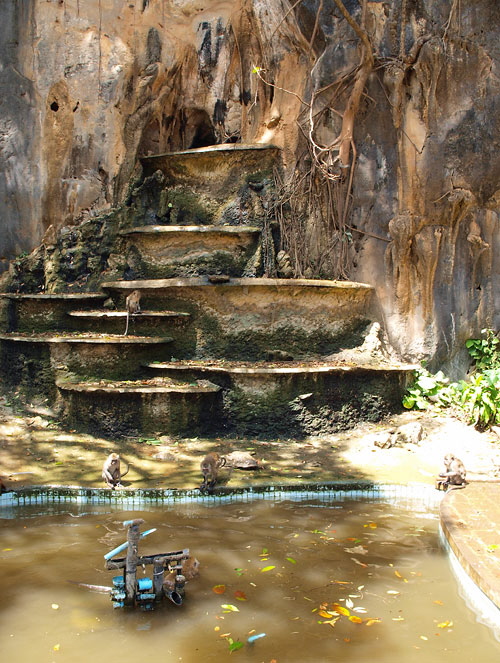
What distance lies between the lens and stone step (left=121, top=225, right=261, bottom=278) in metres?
10.5

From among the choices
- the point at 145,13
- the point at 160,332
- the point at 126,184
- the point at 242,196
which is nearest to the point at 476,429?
the point at 160,332

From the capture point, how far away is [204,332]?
32.2ft

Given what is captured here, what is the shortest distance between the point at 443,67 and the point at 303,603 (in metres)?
9.01

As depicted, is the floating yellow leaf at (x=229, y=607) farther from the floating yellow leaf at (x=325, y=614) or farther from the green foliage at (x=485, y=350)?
the green foliage at (x=485, y=350)

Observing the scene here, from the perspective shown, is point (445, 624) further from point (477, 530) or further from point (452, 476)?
point (452, 476)

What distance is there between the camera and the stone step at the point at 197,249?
1048 cm

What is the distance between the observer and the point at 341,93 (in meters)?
10.8

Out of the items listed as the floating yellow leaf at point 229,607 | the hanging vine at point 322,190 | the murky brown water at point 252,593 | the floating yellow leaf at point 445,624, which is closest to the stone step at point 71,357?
the hanging vine at point 322,190

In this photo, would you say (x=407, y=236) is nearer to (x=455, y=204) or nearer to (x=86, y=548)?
(x=455, y=204)

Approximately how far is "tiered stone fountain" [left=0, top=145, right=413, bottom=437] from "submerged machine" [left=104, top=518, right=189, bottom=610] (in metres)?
4.30

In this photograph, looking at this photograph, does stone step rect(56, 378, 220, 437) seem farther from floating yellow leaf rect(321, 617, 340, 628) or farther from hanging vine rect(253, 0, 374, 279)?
floating yellow leaf rect(321, 617, 340, 628)

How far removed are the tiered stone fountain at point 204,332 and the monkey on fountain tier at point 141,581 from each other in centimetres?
429

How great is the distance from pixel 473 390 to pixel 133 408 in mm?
4823

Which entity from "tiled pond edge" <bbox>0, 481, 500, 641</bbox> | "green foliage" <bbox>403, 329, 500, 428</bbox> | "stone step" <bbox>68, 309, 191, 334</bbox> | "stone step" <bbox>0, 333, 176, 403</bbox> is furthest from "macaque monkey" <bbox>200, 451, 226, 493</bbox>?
"green foliage" <bbox>403, 329, 500, 428</bbox>
